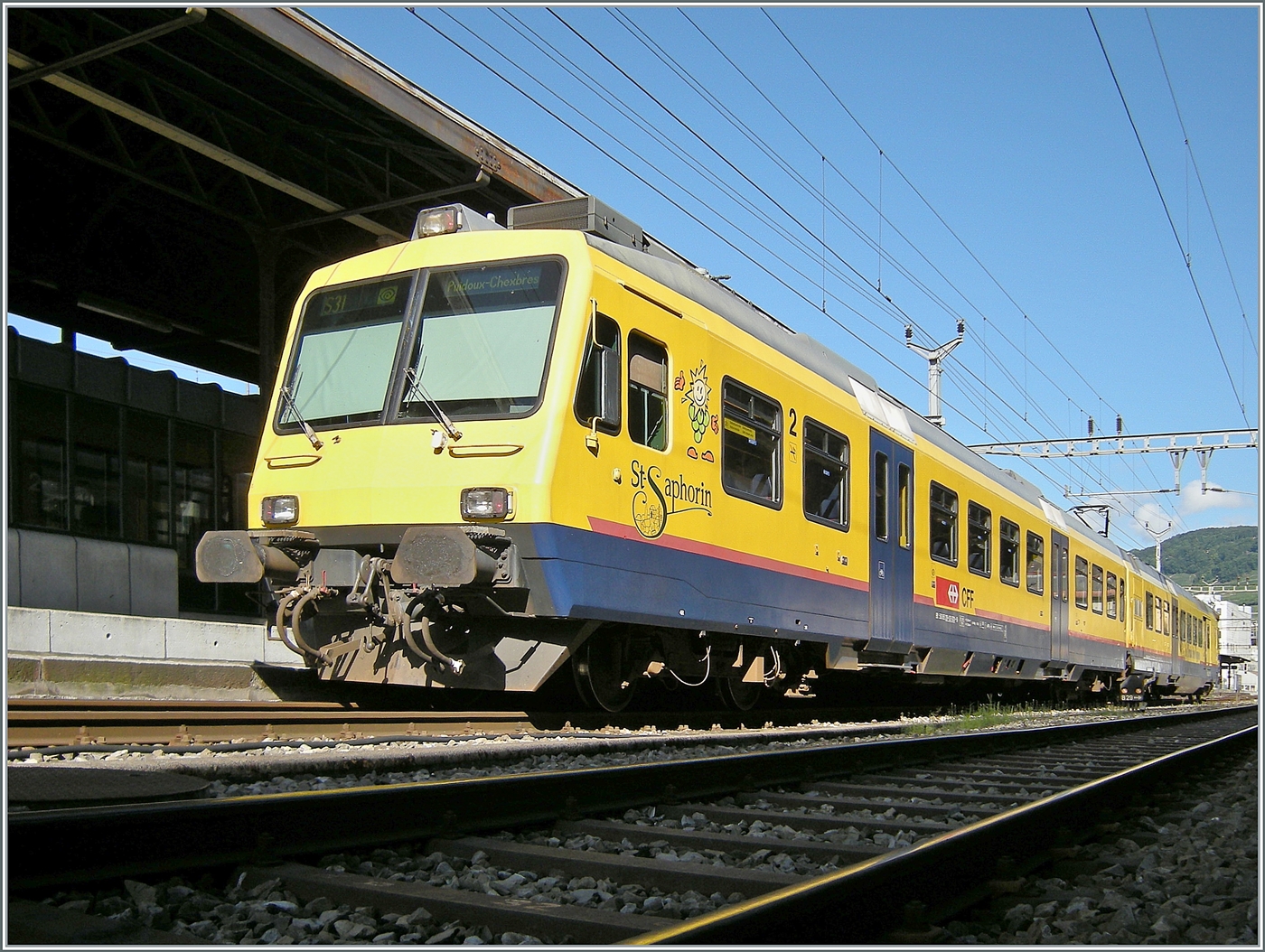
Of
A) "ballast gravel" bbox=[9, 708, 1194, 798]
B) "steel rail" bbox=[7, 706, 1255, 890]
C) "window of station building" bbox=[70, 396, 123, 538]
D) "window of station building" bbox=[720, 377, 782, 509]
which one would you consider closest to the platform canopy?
"window of station building" bbox=[70, 396, 123, 538]

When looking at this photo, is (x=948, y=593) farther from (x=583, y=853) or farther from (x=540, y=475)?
(x=583, y=853)

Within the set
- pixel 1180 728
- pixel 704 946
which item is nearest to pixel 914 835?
pixel 704 946

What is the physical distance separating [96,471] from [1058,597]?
1467 centimetres

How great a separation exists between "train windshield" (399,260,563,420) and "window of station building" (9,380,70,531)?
10576mm

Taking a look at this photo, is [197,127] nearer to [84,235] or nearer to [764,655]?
[84,235]

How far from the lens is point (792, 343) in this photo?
416 inches

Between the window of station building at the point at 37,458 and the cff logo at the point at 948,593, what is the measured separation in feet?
39.3

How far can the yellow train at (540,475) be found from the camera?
721 cm

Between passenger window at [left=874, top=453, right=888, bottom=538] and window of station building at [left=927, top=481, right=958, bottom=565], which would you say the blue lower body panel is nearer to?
passenger window at [left=874, top=453, right=888, bottom=538]

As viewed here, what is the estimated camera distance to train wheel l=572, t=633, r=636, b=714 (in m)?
8.29

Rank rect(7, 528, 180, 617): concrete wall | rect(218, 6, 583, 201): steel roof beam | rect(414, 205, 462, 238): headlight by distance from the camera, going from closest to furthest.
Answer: rect(414, 205, 462, 238): headlight
rect(218, 6, 583, 201): steel roof beam
rect(7, 528, 180, 617): concrete wall

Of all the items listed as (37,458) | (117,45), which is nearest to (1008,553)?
(117,45)

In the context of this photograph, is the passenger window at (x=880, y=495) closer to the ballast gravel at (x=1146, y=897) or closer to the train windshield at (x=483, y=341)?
the train windshield at (x=483, y=341)

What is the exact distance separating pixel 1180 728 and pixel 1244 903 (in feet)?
36.9
